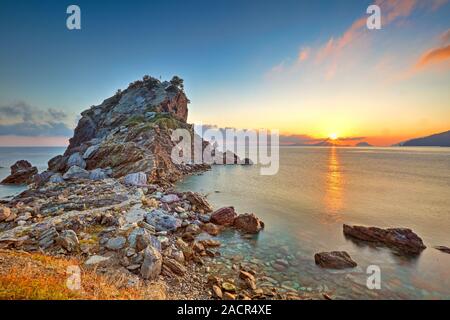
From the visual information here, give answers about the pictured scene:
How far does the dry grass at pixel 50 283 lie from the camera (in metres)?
6.36

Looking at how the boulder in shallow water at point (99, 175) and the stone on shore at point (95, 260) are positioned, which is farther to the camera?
the boulder in shallow water at point (99, 175)

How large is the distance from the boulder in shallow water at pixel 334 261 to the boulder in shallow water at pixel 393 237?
5.45 metres

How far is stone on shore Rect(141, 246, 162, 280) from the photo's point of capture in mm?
10802

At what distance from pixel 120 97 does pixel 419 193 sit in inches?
4254

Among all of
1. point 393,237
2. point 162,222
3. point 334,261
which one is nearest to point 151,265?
point 162,222

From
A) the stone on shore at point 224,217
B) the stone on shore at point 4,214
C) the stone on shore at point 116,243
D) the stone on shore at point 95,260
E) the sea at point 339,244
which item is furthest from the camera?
the stone on shore at point 224,217

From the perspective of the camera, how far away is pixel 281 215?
25.1 m

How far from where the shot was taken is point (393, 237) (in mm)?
17453

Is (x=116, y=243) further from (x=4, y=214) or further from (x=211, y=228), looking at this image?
(x=4, y=214)

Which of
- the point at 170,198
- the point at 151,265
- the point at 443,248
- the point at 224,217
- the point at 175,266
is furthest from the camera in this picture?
the point at 170,198

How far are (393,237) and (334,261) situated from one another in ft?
25.2

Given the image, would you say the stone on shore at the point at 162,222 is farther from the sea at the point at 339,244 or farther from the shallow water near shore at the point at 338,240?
the shallow water near shore at the point at 338,240

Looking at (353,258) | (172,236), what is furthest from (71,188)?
(353,258)

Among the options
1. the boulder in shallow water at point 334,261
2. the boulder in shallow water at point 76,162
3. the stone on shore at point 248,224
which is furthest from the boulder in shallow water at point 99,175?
the boulder in shallow water at point 334,261
